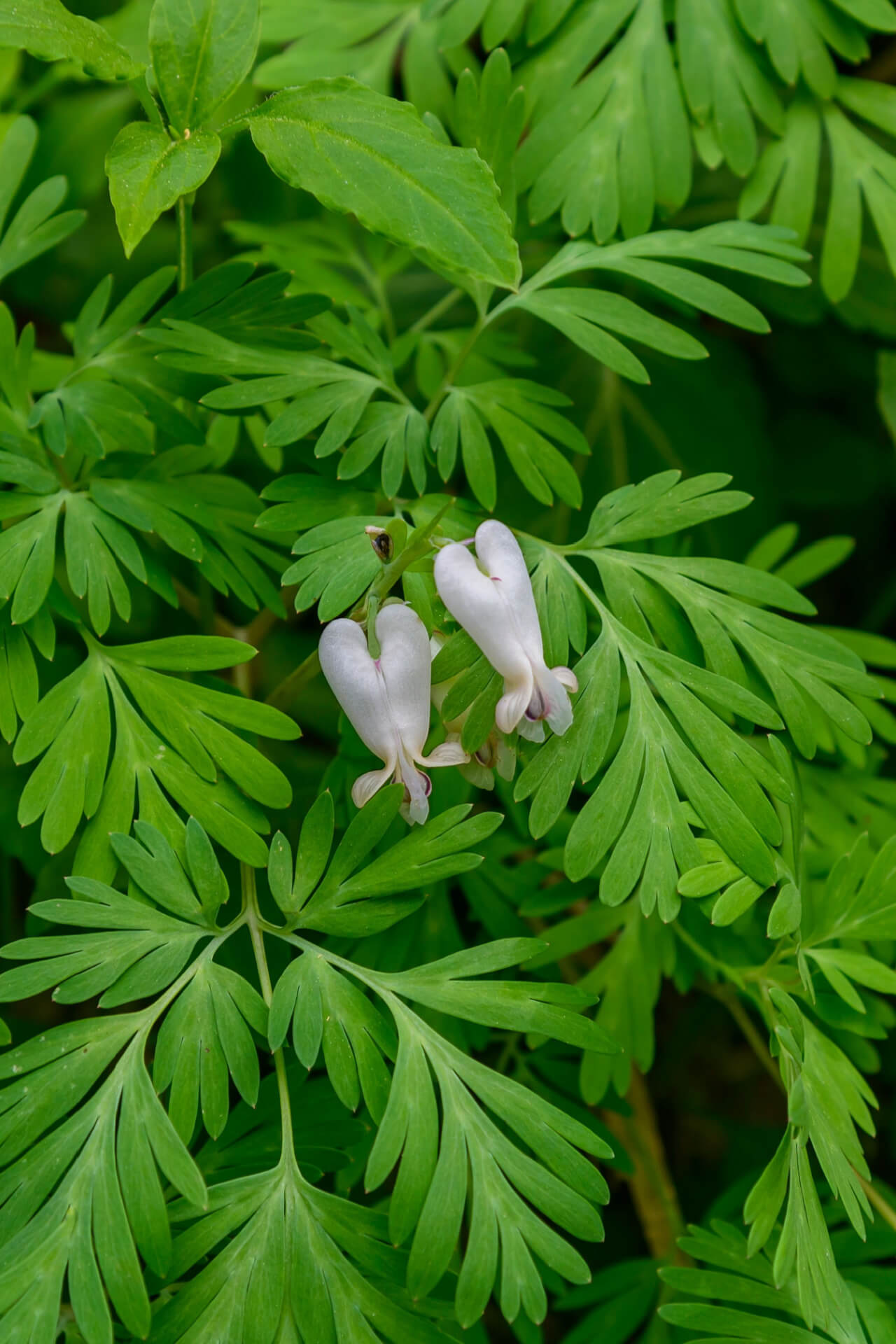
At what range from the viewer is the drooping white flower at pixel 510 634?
75cm

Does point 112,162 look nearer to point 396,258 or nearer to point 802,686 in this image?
point 396,258

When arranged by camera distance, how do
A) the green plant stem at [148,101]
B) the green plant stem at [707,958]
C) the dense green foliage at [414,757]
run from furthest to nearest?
the green plant stem at [707,958], the green plant stem at [148,101], the dense green foliage at [414,757]

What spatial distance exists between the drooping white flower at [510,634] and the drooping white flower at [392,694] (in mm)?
39

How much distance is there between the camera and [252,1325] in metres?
0.69

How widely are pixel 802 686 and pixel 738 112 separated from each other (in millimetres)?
637

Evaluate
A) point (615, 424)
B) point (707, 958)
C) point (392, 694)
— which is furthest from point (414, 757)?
point (615, 424)

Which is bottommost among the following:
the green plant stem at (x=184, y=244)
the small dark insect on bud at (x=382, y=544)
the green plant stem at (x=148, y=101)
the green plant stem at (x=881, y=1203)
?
the green plant stem at (x=881, y=1203)

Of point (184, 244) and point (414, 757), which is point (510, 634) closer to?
point (414, 757)

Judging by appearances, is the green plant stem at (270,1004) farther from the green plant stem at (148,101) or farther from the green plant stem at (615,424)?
the green plant stem at (615,424)

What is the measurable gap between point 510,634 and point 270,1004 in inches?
12.0

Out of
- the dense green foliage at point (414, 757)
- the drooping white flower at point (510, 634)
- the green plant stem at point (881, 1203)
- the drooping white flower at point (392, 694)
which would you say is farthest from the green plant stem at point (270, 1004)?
the green plant stem at point (881, 1203)

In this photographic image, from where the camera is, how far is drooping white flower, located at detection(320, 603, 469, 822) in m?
0.78

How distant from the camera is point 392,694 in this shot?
2.58 ft

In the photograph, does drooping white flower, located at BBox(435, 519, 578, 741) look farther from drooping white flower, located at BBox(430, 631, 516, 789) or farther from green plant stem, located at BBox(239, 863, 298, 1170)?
green plant stem, located at BBox(239, 863, 298, 1170)
